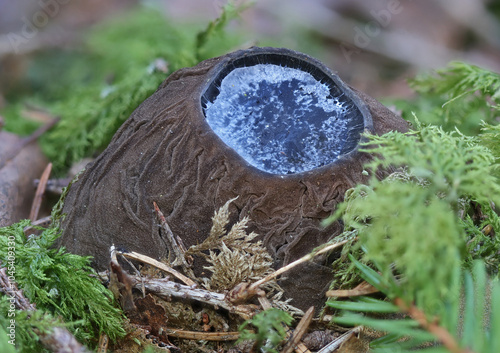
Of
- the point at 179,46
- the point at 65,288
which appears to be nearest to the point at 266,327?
the point at 65,288

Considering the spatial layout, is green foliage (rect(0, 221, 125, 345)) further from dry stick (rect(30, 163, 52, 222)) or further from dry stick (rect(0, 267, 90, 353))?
dry stick (rect(30, 163, 52, 222))

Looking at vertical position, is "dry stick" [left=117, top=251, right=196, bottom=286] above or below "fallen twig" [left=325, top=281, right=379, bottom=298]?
below

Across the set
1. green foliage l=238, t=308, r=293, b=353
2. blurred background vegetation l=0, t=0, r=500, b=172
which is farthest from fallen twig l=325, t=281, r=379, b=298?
blurred background vegetation l=0, t=0, r=500, b=172

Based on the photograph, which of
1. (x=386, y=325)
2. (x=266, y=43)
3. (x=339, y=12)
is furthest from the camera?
(x=339, y=12)

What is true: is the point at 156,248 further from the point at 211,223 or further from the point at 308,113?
the point at 308,113

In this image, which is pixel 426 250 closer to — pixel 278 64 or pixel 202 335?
pixel 202 335

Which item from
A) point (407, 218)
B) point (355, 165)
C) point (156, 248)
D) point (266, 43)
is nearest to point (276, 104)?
point (355, 165)

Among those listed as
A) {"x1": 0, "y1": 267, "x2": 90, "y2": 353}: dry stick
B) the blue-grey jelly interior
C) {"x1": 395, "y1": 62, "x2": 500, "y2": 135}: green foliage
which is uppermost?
{"x1": 395, "y1": 62, "x2": 500, "y2": 135}: green foliage

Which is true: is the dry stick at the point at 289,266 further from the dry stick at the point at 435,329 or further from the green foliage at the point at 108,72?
the green foliage at the point at 108,72
